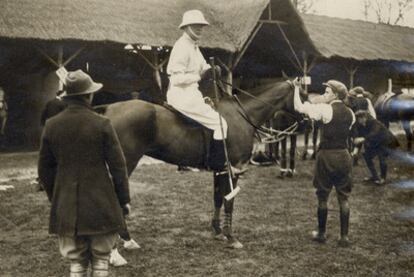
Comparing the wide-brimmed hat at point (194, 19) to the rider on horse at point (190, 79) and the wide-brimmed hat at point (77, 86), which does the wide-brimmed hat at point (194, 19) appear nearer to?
the rider on horse at point (190, 79)

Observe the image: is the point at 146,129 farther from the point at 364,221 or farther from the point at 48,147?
the point at 364,221

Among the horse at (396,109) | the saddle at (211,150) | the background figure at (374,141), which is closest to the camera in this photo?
the saddle at (211,150)

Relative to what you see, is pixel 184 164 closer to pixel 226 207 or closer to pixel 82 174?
pixel 226 207

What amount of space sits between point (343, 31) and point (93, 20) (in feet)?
41.1

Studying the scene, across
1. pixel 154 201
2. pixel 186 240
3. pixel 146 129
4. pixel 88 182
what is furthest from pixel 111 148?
pixel 154 201

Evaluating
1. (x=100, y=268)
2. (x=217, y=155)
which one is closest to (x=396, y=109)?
(x=217, y=155)

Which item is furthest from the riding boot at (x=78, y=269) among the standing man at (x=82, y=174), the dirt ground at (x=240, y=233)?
the dirt ground at (x=240, y=233)

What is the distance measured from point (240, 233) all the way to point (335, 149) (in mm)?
1701

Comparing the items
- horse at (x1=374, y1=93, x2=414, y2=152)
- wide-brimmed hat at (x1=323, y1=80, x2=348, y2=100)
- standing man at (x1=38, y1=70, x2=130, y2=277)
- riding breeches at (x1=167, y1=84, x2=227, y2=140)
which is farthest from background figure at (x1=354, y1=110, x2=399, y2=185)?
standing man at (x1=38, y1=70, x2=130, y2=277)

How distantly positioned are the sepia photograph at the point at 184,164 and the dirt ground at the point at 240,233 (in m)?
0.03

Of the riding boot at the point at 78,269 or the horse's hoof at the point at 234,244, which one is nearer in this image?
the riding boot at the point at 78,269

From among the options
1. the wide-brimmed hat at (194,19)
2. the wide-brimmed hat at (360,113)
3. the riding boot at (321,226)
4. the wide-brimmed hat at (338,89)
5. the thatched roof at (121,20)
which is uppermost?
the thatched roof at (121,20)

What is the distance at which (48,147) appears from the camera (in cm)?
365

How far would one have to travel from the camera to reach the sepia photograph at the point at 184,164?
3703 millimetres
